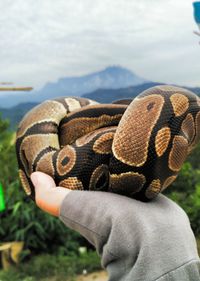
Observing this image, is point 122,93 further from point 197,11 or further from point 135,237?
point 135,237

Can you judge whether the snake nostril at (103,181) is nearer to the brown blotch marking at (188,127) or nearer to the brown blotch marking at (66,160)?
the brown blotch marking at (66,160)

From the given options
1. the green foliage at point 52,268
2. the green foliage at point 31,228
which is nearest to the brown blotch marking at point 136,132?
the green foliage at point 52,268

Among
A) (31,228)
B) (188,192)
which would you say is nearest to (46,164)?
(31,228)

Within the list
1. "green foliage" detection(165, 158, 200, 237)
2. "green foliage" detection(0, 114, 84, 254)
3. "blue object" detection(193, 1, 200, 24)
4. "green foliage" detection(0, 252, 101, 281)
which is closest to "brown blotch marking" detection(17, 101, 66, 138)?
"blue object" detection(193, 1, 200, 24)

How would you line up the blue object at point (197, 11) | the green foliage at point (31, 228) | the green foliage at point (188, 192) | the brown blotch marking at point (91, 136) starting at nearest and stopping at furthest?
the brown blotch marking at point (91, 136) → the blue object at point (197, 11) → the green foliage at point (31, 228) → the green foliage at point (188, 192)

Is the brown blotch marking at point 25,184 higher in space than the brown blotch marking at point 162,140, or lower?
lower

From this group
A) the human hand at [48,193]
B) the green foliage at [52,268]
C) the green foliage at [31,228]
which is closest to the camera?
the human hand at [48,193]
